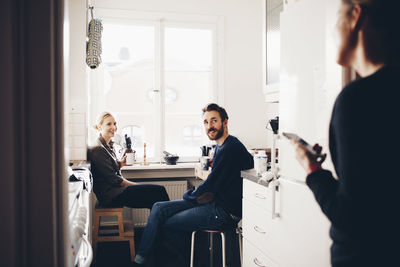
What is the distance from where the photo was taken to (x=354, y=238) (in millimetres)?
863

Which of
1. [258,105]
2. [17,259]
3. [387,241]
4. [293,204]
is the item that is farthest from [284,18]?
[258,105]

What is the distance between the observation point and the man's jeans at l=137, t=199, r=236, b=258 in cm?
234

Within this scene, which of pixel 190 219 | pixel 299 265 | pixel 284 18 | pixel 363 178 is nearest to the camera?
pixel 363 178

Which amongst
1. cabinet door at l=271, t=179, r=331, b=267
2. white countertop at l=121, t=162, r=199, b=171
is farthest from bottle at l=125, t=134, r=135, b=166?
cabinet door at l=271, t=179, r=331, b=267

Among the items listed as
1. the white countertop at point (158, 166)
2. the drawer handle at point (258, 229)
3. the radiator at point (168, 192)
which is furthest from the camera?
the radiator at point (168, 192)

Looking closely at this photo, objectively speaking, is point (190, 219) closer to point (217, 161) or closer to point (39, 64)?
point (217, 161)

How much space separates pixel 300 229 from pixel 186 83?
8.57 feet

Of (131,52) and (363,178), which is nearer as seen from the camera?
(363,178)

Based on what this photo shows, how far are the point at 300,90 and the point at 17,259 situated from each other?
1.35 meters

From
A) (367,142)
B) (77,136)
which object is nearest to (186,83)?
(77,136)

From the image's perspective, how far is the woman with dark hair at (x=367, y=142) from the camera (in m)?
0.80

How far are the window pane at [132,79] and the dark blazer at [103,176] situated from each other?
0.90m

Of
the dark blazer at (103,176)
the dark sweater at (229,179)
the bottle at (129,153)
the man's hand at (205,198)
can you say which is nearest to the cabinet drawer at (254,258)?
the dark sweater at (229,179)

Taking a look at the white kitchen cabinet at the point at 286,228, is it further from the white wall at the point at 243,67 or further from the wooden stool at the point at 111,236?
the white wall at the point at 243,67
